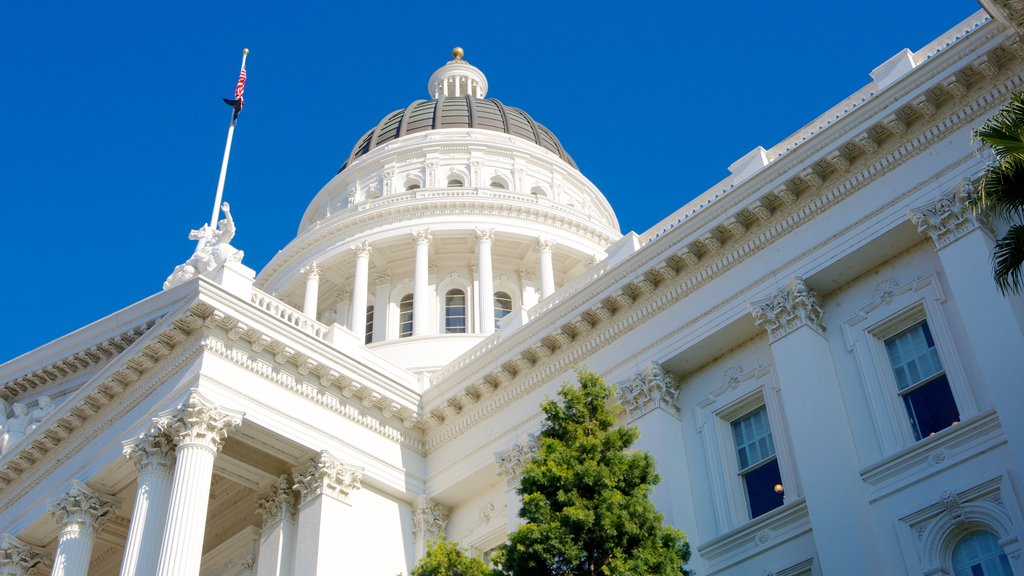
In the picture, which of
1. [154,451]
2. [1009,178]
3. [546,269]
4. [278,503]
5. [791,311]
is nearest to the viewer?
[1009,178]

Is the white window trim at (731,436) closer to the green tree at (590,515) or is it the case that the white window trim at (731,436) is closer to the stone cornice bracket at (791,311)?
the stone cornice bracket at (791,311)

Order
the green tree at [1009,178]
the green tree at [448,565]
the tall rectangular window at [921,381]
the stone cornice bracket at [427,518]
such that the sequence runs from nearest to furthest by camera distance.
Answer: the green tree at [1009,178] → the green tree at [448,565] → the tall rectangular window at [921,381] → the stone cornice bracket at [427,518]

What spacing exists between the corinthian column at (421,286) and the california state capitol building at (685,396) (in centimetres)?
1061

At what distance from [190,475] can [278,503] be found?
309 centimetres

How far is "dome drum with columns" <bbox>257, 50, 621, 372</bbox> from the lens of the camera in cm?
3672

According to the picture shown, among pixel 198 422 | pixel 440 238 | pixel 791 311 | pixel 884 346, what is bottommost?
pixel 884 346

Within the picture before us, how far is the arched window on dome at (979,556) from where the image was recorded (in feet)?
47.6

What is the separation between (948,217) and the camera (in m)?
16.8

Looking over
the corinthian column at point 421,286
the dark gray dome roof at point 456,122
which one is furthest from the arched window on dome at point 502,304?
the dark gray dome roof at point 456,122

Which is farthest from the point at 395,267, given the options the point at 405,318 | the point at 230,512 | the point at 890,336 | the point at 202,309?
the point at 890,336

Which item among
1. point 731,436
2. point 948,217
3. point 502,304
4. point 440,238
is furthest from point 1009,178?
point 440,238

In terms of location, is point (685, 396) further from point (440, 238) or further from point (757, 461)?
point (440, 238)

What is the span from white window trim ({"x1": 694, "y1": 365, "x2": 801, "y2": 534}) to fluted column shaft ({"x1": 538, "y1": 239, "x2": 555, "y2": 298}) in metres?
16.8


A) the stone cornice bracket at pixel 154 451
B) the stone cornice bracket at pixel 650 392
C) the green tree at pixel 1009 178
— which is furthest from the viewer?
the stone cornice bracket at pixel 154 451
